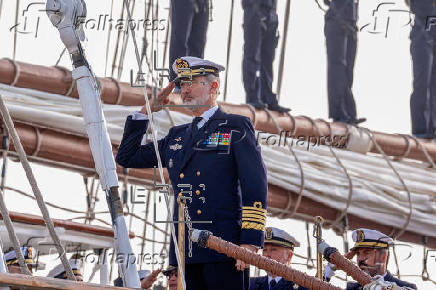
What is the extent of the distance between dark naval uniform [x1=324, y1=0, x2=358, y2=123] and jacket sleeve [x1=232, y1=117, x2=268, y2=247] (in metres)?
4.41

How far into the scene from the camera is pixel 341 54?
380 inches

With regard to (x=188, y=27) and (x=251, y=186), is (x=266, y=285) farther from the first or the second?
(x=188, y=27)

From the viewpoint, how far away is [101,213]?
808 centimetres

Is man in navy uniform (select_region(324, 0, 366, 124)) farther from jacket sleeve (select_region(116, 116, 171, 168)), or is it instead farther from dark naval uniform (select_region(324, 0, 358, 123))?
jacket sleeve (select_region(116, 116, 171, 168))

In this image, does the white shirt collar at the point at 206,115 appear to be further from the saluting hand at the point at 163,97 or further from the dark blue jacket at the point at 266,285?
Answer: the dark blue jacket at the point at 266,285

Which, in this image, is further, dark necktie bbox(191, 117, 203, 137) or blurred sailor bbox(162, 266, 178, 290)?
blurred sailor bbox(162, 266, 178, 290)

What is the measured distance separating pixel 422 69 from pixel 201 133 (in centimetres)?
479

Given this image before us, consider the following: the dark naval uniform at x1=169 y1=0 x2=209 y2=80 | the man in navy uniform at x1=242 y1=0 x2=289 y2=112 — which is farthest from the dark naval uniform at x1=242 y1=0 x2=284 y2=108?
the dark naval uniform at x1=169 y1=0 x2=209 y2=80

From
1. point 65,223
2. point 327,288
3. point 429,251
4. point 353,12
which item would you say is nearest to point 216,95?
point 327,288

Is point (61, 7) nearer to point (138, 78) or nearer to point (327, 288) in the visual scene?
point (138, 78)

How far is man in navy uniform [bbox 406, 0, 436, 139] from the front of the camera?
31.8 feet

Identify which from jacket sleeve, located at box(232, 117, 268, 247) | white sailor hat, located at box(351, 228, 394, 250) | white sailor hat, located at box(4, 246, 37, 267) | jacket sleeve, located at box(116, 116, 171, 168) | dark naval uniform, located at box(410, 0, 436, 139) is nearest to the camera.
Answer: jacket sleeve, located at box(232, 117, 268, 247)

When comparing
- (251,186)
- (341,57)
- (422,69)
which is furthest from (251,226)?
(422,69)

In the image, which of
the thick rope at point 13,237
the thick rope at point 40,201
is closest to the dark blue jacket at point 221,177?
the thick rope at point 40,201
